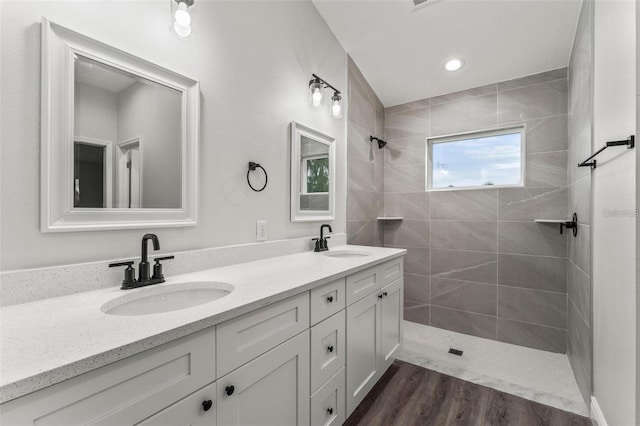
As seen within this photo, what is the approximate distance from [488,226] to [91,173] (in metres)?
2.91

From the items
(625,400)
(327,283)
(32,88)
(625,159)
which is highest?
(32,88)

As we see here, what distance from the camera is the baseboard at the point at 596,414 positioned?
1408mm

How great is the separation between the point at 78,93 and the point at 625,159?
6.80 feet

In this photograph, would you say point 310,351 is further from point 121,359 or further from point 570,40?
point 570,40

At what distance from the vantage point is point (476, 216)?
8.83 ft


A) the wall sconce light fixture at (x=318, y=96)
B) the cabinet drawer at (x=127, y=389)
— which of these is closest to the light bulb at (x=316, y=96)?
the wall sconce light fixture at (x=318, y=96)

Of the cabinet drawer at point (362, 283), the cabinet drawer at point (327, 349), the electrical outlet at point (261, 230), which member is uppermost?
the electrical outlet at point (261, 230)

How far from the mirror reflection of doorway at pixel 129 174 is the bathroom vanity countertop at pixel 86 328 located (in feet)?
1.13

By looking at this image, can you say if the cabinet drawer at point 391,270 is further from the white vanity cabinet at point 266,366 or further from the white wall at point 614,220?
the white wall at point 614,220

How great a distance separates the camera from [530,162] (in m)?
2.46

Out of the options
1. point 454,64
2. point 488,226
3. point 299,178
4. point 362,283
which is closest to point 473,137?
point 454,64

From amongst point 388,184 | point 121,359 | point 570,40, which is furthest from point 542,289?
point 121,359

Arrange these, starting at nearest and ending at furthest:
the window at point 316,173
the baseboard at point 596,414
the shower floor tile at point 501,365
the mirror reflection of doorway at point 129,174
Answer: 1. the mirror reflection of doorway at point 129,174
2. the baseboard at point 596,414
3. the shower floor tile at point 501,365
4. the window at point 316,173

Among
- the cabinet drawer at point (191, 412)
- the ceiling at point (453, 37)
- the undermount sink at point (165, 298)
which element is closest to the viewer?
the cabinet drawer at point (191, 412)
